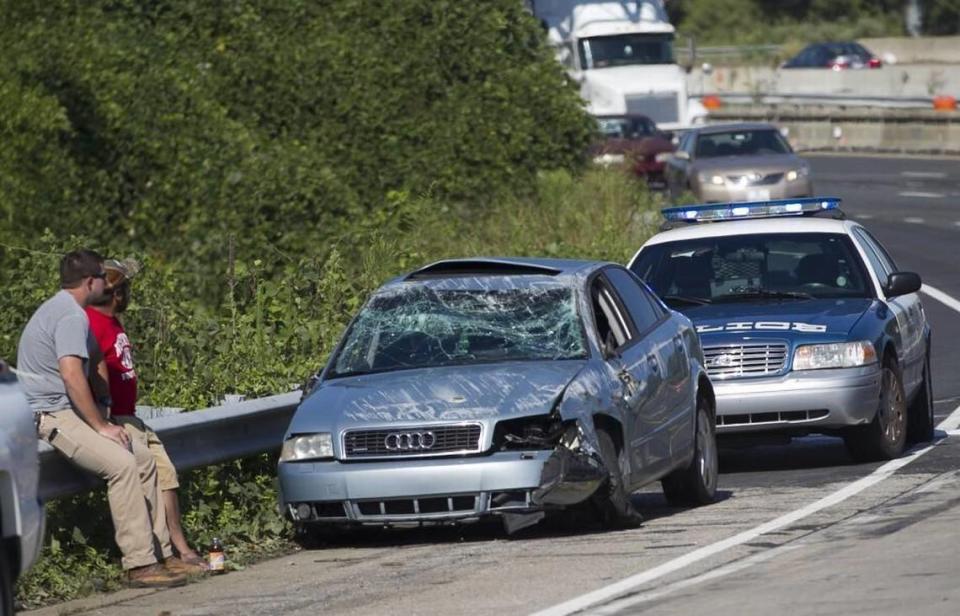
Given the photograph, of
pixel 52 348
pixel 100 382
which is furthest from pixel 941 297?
A: pixel 52 348

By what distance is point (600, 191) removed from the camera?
2520 cm

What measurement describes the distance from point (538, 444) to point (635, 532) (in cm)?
78

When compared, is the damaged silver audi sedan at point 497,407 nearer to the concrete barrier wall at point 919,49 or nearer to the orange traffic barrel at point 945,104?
the orange traffic barrel at point 945,104

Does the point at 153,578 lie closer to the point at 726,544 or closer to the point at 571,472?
the point at 571,472

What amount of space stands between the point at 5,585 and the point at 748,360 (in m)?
6.84

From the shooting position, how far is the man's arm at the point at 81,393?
9.27 metres

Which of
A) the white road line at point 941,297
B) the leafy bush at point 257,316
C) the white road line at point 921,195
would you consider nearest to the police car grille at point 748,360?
the leafy bush at point 257,316

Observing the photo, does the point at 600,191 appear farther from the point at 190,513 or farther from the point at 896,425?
the point at 190,513

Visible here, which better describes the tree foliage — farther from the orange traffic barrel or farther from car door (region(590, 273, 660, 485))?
the orange traffic barrel

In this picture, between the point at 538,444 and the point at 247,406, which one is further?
the point at 247,406

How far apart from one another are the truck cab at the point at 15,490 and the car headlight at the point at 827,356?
6.61 metres

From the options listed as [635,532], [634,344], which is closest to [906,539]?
[635,532]

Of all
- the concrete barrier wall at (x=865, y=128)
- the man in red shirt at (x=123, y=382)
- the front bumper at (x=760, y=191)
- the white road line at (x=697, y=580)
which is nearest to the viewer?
the white road line at (x=697, y=580)

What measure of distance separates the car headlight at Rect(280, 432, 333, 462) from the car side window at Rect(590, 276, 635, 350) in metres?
1.64
